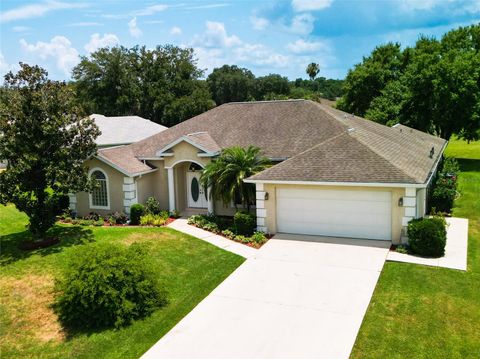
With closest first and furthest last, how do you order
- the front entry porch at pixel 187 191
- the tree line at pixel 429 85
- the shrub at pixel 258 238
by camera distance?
the shrub at pixel 258 238 → the front entry porch at pixel 187 191 → the tree line at pixel 429 85

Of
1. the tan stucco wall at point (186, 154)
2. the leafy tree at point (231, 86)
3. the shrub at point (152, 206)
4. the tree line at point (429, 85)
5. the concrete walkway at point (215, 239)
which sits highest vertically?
the leafy tree at point (231, 86)

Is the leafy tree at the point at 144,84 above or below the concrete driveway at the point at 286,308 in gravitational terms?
above

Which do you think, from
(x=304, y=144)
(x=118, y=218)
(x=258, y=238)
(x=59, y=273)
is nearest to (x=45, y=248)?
(x=59, y=273)

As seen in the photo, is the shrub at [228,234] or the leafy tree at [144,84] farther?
the leafy tree at [144,84]

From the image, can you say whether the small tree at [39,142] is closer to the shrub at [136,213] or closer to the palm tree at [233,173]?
the shrub at [136,213]

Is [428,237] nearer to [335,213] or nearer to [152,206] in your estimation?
[335,213]

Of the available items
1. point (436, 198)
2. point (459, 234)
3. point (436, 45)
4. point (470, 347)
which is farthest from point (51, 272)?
point (436, 45)

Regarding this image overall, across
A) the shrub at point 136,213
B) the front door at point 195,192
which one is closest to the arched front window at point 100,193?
the shrub at point 136,213
